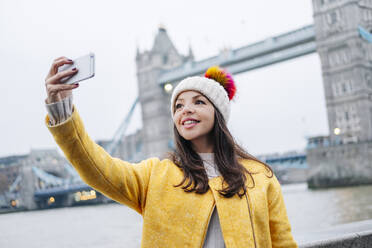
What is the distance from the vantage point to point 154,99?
3225 cm

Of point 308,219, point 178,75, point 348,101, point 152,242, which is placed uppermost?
point 178,75

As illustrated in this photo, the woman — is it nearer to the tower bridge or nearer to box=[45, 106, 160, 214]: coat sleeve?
box=[45, 106, 160, 214]: coat sleeve

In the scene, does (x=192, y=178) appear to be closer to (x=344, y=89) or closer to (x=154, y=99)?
(x=344, y=89)

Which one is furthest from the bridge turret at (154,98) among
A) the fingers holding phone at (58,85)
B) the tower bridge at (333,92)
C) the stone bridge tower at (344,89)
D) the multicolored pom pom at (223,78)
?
the fingers holding phone at (58,85)

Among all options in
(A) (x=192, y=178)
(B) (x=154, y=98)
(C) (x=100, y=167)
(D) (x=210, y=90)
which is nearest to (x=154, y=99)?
(B) (x=154, y=98)

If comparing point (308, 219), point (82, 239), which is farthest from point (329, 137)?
point (82, 239)

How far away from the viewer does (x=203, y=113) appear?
1.18 m

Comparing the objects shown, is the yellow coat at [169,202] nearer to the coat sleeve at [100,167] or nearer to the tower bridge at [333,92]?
the coat sleeve at [100,167]

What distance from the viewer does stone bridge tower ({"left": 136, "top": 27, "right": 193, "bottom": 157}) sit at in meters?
31.7

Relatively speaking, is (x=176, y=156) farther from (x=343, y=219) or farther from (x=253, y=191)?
(x=343, y=219)

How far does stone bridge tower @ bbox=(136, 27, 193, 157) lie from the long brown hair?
1165 inches

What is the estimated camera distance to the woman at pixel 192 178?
0.93 metres

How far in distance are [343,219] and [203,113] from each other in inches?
271

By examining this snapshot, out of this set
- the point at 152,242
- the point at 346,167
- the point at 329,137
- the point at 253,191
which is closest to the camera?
the point at 152,242
